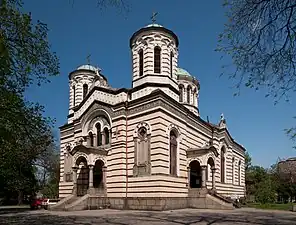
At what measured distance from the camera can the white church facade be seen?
25219 mm

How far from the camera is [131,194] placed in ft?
84.8

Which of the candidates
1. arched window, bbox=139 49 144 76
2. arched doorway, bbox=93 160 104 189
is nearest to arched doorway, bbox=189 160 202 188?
arched doorway, bbox=93 160 104 189

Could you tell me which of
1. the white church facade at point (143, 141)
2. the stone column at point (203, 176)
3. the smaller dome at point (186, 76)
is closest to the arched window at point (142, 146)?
the white church facade at point (143, 141)

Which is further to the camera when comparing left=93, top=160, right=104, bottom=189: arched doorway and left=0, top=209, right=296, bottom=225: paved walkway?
left=93, top=160, right=104, bottom=189: arched doorway

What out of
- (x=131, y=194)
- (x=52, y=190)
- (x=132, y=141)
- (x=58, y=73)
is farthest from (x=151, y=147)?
(x=52, y=190)

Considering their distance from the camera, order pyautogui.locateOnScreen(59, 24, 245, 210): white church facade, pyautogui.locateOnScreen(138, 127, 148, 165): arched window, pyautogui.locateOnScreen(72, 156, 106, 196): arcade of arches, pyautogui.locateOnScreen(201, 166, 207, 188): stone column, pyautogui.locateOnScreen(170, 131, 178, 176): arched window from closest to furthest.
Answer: pyautogui.locateOnScreen(59, 24, 245, 210): white church facade
pyautogui.locateOnScreen(138, 127, 148, 165): arched window
pyautogui.locateOnScreen(170, 131, 178, 176): arched window
pyautogui.locateOnScreen(72, 156, 106, 196): arcade of arches
pyautogui.locateOnScreen(201, 166, 207, 188): stone column

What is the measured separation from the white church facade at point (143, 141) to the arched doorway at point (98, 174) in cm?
8

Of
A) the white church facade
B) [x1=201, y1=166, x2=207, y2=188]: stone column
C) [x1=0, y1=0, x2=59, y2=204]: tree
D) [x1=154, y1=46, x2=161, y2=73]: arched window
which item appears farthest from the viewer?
[x1=154, y1=46, x2=161, y2=73]: arched window

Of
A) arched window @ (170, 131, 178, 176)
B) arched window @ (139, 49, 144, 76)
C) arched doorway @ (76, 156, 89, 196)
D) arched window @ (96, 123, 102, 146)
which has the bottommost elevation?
arched doorway @ (76, 156, 89, 196)

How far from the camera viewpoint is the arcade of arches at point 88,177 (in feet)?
88.9

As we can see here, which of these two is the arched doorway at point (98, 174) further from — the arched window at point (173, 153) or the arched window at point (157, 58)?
the arched window at point (157, 58)

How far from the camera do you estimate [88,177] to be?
29.2m

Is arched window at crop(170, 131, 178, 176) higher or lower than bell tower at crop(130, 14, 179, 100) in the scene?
lower

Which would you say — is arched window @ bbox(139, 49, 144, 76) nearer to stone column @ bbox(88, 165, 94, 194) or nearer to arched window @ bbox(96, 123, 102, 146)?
arched window @ bbox(96, 123, 102, 146)
